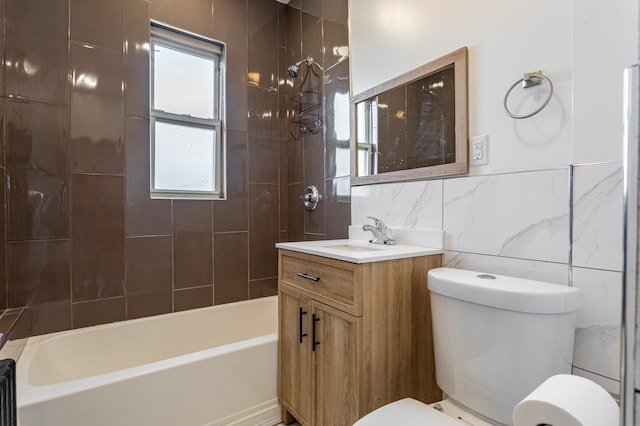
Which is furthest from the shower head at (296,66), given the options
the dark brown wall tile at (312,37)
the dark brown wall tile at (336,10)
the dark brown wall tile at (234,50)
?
the dark brown wall tile at (234,50)

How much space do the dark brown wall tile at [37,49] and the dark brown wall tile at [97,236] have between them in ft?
1.68

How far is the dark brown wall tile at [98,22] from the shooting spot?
6.28 feet

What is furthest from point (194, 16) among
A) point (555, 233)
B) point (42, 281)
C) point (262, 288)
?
point (555, 233)

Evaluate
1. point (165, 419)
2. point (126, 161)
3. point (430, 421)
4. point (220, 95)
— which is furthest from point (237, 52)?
point (430, 421)

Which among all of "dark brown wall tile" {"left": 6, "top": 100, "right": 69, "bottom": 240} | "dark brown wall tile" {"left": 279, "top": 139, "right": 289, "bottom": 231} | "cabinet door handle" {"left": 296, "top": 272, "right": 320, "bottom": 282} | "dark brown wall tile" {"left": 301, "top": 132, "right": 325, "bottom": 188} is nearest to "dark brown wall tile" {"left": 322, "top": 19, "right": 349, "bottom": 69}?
"dark brown wall tile" {"left": 301, "top": 132, "right": 325, "bottom": 188}

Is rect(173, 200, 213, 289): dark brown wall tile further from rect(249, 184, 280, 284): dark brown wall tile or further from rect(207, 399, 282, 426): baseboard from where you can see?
rect(207, 399, 282, 426): baseboard

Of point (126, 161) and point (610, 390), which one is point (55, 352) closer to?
point (126, 161)

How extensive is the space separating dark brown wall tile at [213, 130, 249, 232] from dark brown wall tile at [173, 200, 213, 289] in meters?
0.08

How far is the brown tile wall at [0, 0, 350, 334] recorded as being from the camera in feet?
5.90

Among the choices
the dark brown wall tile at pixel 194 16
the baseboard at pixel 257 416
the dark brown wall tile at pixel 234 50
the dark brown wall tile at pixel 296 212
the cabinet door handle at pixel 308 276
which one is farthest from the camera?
the dark brown wall tile at pixel 296 212

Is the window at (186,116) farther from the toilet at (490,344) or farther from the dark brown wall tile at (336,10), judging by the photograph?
the toilet at (490,344)

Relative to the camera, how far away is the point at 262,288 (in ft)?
8.64

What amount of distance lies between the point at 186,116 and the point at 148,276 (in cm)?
115

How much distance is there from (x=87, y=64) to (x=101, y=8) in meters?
0.36
